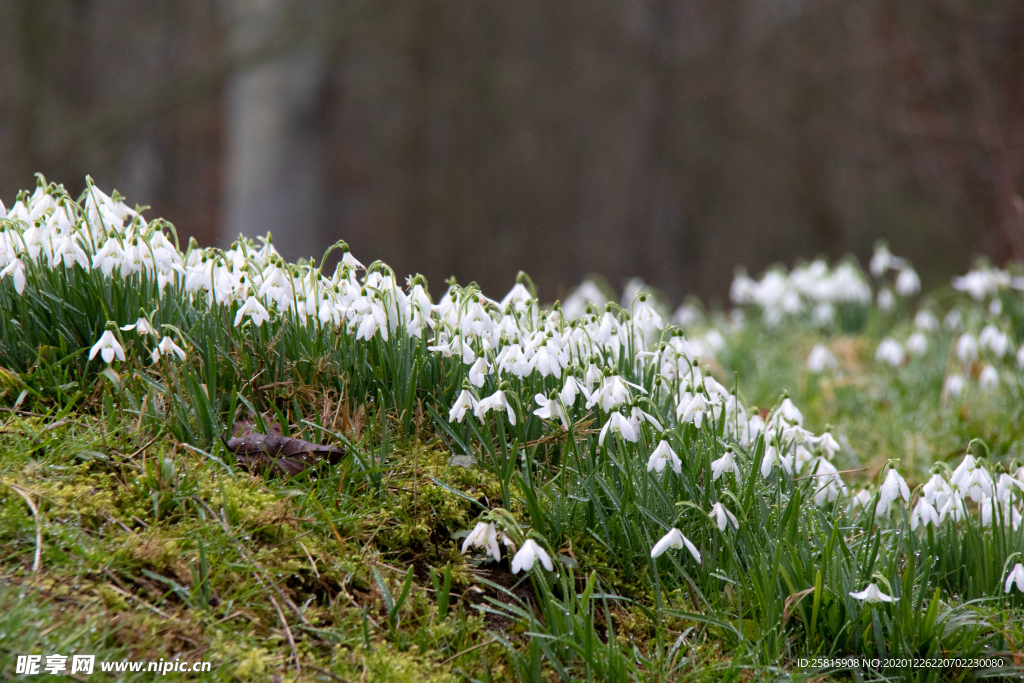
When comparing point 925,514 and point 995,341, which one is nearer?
point 925,514

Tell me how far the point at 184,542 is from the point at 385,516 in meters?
0.50

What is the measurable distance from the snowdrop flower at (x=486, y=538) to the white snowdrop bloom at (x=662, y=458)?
18.1 inches

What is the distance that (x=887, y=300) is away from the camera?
245 inches

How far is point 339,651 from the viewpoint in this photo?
5.99 feet

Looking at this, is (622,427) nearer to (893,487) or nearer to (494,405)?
(494,405)

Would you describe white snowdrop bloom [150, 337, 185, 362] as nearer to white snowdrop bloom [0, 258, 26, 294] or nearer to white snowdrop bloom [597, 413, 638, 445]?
white snowdrop bloom [0, 258, 26, 294]

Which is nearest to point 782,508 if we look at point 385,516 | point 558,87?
point 385,516

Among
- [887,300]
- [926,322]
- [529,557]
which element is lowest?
[529,557]

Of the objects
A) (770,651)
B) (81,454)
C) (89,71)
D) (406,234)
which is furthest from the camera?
(406,234)

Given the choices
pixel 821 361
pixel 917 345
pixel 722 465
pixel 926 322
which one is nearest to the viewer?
pixel 722 465

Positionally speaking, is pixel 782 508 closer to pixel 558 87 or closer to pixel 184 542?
pixel 184 542

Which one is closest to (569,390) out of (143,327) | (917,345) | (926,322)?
(143,327)

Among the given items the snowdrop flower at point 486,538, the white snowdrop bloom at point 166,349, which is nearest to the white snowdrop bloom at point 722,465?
the snowdrop flower at point 486,538

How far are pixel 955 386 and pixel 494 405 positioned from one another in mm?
3226
